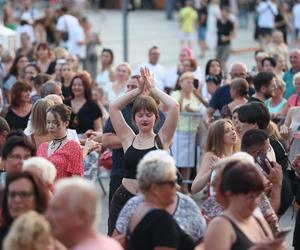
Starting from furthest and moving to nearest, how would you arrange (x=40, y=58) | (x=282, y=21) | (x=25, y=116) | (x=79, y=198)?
(x=282, y=21)
(x=40, y=58)
(x=25, y=116)
(x=79, y=198)

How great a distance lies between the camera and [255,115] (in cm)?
1040

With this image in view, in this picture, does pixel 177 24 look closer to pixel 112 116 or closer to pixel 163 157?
pixel 112 116

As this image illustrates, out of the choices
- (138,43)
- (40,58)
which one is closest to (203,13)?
(138,43)

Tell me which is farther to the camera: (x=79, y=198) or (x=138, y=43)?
(x=138, y=43)

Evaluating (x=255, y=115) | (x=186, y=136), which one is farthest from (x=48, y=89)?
(x=255, y=115)

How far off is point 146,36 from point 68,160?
28.8 metres

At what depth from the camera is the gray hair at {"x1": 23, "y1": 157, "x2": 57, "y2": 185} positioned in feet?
25.8

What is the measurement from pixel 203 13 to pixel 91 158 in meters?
17.9

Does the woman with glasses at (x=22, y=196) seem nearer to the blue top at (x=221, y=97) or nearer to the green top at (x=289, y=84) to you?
the blue top at (x=221, y=97)

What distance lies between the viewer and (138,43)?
36562 millimetres

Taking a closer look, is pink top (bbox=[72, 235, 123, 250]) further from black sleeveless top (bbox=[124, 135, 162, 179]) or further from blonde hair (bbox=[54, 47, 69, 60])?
blonde hair (bbox=[54, 47, 69, 60])

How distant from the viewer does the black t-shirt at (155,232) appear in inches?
277

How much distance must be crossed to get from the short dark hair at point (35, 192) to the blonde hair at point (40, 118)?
3738mm

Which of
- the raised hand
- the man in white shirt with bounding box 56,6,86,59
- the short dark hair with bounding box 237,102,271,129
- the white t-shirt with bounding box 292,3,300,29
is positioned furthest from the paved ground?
the raised hand
